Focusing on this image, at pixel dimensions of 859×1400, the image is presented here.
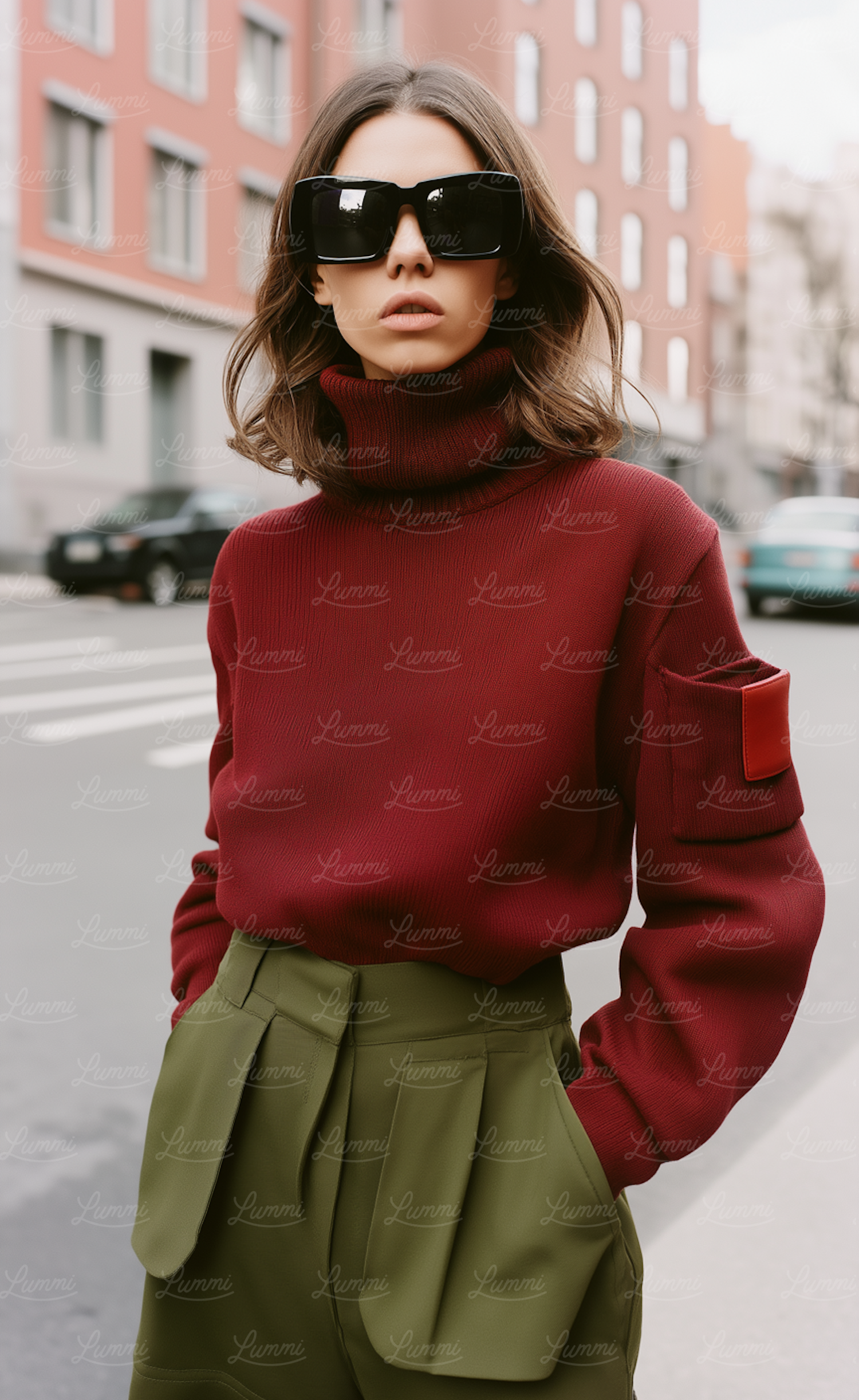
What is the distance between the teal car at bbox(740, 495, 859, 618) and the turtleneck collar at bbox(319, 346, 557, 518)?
39.6 feet

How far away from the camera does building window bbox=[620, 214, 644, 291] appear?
30.5 metres

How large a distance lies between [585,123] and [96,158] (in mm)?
12698

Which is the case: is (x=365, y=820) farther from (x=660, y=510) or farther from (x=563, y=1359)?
(x=563, y=1359)

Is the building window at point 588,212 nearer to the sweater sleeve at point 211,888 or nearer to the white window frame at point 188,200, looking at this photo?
the white window frame at point 188,200

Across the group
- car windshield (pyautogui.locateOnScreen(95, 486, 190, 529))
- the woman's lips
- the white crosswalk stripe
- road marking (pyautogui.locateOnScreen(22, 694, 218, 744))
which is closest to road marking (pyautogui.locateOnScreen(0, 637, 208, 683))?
the white crosswalk stripe

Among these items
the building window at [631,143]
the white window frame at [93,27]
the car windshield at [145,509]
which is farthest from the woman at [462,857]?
the building window at [631,143]

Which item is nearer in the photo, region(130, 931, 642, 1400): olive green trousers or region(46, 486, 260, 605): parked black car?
region(130, 931, 642, 1400): olive green trousers

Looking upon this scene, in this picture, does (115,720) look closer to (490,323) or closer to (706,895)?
(490,323)

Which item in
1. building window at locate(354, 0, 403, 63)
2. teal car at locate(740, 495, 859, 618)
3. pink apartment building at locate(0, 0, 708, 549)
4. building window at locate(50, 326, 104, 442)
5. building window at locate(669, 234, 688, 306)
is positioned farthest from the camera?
building window at locate(669, 234, 688, 306)

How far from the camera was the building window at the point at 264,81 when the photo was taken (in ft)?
77.3

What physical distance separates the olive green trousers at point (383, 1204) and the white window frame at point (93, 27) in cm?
2242

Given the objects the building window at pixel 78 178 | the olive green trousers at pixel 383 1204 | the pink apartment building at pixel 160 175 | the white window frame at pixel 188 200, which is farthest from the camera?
the white window frame at pixel 188 200

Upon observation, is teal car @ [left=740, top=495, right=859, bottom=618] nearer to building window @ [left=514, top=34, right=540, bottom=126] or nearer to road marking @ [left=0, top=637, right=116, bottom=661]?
road marking @ [left=0, top=637, right=116, bottom=661]

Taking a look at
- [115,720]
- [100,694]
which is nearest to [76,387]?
[100,694]
